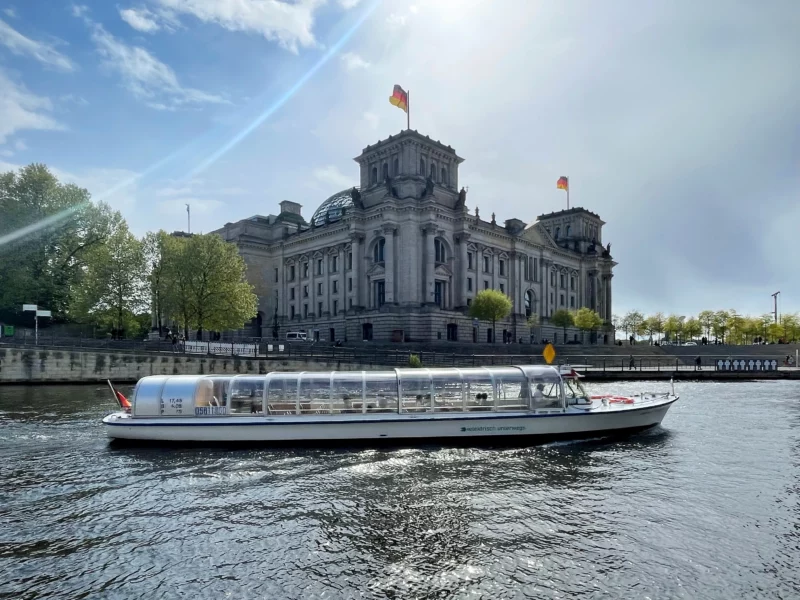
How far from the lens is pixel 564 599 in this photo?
888 cm

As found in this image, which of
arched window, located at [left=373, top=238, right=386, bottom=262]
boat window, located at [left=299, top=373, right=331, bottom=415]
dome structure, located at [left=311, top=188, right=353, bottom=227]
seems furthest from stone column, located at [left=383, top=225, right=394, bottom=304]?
boat window, located at [left=299, top=373, right=331, bottom=415]

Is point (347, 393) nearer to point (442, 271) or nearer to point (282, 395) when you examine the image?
point (282, 395)

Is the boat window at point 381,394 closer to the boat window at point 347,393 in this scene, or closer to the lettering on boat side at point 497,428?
the boat window at point 347,393

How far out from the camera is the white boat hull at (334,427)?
64.3 ft

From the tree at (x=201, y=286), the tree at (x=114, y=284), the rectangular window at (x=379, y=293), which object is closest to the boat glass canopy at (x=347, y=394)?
the tree at (x=201, y=286)

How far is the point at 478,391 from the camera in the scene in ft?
68.3

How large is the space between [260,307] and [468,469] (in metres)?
87.4

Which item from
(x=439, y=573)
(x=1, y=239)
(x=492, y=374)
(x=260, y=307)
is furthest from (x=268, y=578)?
(x=260, y=307)

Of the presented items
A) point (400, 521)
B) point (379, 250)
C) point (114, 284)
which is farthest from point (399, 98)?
point (400, 521)

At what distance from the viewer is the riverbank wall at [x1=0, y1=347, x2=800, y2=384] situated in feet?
141

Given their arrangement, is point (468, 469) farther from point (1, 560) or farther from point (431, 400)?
point (1, 560)

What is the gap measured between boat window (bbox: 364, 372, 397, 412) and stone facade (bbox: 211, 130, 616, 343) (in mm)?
52965

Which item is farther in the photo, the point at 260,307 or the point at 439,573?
the point at 260,307

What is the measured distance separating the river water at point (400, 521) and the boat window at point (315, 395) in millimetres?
1707
